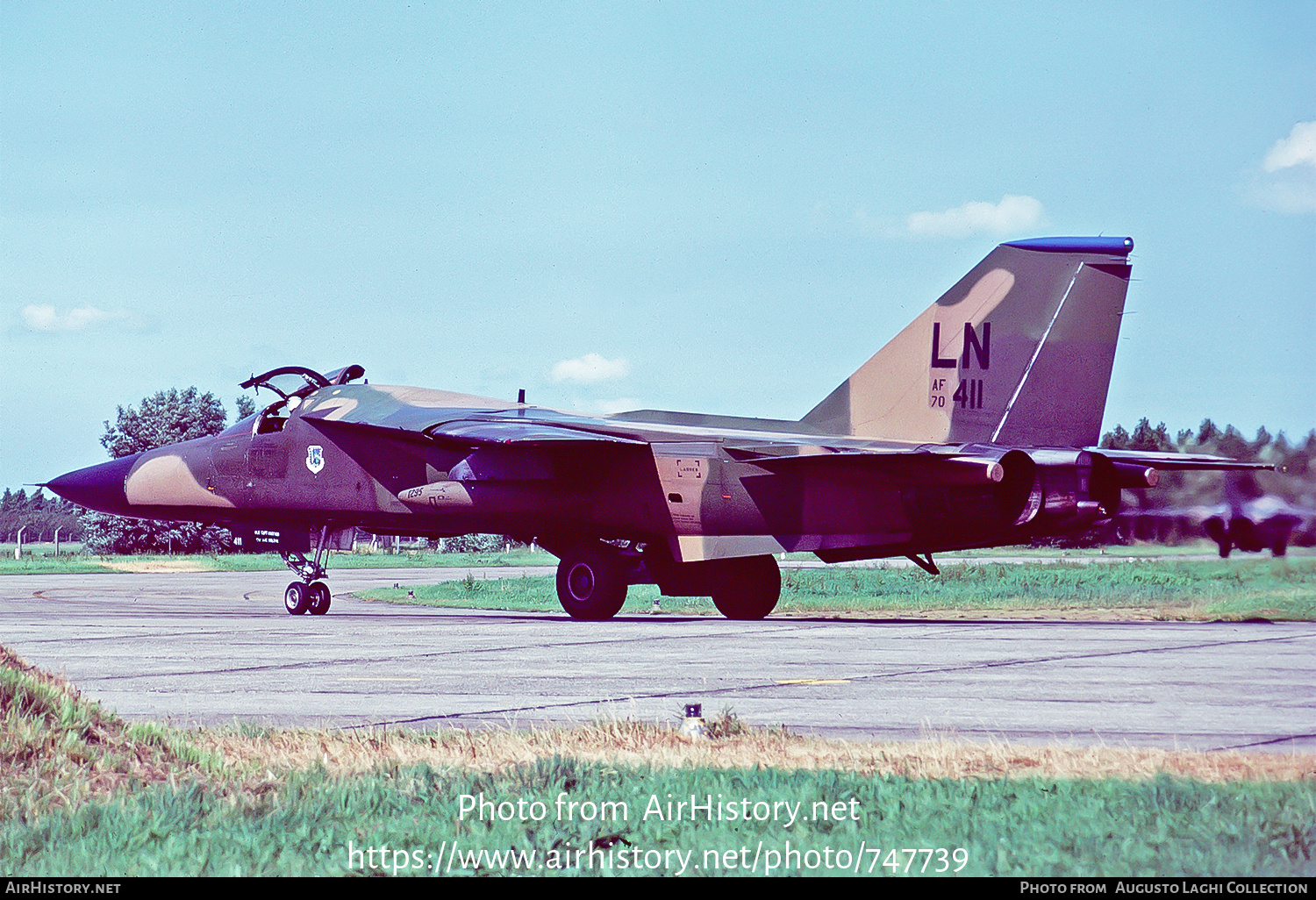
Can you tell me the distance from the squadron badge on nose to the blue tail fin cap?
11.0m

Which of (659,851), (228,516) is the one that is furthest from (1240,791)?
(228,516)

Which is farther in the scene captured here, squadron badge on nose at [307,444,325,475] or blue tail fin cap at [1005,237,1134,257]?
squadron badge on nose at [307,444,325,475]

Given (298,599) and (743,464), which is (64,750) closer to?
(743,464)

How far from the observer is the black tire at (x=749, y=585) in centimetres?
1916

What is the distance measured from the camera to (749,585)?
62.8 ft

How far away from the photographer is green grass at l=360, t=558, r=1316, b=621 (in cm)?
1189

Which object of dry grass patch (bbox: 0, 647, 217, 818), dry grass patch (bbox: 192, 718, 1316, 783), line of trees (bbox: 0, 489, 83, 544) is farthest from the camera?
line of trees (bbox: 0, 489, 83, 544)

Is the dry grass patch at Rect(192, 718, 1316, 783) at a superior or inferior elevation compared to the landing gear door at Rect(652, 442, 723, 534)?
inferior

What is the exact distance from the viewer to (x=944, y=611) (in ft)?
66.4

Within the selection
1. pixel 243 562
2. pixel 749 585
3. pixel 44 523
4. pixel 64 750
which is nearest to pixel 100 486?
pixel 749 585

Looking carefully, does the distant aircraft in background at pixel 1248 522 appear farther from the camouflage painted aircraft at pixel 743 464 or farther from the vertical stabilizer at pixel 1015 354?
the vertical stabilizer at pixel 1015 354

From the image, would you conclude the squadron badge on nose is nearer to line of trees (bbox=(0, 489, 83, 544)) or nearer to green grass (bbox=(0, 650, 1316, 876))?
green grass (bbox=(0, 650, 1316, 876))

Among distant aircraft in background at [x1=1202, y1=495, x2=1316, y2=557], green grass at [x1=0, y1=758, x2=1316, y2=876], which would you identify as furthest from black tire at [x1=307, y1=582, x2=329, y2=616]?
green grass at [x1=0, y1=758, x2=1316, y2=876]

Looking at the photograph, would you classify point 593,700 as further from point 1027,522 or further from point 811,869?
point 1027,522
